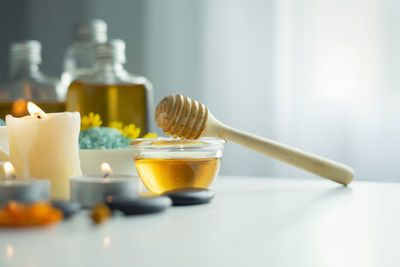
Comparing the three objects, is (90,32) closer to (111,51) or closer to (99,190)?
(111,51)

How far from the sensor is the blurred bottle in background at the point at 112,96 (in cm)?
104

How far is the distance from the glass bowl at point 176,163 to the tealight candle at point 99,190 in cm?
9

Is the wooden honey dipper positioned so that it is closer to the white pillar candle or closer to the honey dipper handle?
the honey dipper handle

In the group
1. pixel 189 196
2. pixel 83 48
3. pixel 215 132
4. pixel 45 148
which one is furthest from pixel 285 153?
pixel 83 48

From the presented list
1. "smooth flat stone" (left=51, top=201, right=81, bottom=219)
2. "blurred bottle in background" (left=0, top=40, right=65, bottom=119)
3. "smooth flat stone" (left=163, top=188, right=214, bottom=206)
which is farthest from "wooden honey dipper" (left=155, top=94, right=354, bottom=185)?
"blurred bottle in background" (left=0, top=40, right=65, bottom=119)

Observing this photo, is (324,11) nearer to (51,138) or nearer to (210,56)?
(210,56)

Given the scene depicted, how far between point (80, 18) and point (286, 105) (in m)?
0.99

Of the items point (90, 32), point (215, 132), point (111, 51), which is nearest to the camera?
point (215, 132)

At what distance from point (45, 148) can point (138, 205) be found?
17 cm

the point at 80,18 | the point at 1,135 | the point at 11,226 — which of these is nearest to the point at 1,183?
the point at 11,226

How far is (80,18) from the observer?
2.09 metres

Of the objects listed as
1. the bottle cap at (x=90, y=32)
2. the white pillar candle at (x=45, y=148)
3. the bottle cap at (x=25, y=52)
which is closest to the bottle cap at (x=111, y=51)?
the bottle cap at (x=25, y=52)

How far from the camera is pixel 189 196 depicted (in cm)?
56

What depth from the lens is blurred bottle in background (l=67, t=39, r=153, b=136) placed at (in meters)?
1.04
